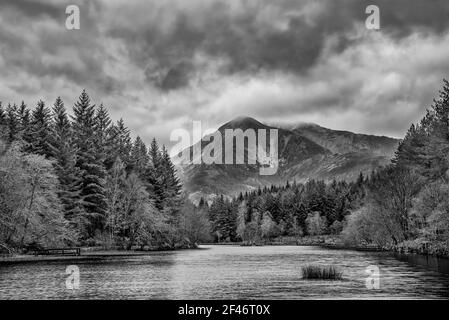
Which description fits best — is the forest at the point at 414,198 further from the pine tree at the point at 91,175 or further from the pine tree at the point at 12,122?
the pine tree at the point at 12,122

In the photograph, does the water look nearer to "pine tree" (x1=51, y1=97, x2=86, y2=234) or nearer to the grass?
the grass

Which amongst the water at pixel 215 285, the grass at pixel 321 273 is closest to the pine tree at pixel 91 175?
the water at pixel 215 285

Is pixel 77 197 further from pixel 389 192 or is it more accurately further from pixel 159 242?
pixel 389 192

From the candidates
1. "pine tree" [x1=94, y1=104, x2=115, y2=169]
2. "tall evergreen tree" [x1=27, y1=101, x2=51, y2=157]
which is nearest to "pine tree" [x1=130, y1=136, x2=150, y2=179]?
"pine tree" [x1=94, y1=104, x2=115, y2=169]

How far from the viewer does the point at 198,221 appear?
142 metres

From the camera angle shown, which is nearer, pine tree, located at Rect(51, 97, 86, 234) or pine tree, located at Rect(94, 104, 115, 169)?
pine tree, located at Rect(51, 97, 86, 234)

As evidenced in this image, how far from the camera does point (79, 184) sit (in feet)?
273

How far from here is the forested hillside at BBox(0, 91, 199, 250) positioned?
6069cm

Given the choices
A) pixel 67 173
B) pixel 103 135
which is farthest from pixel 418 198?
pixel 103 135

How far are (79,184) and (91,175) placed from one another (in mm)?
2443

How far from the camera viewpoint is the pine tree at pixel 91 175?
8432 centimetres

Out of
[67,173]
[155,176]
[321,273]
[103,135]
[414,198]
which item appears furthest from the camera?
[155,176]

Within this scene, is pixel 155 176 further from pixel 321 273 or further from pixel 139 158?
pixel 321 273
